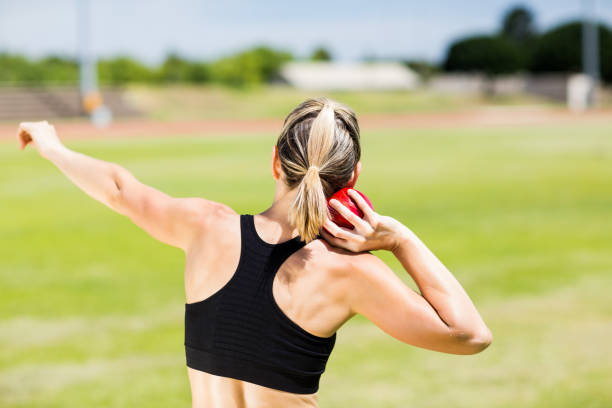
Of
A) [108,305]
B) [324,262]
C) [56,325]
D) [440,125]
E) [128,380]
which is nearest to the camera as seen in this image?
[324,262]

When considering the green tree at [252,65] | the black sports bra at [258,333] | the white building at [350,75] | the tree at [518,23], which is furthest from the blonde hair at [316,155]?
the tree at [518,23]

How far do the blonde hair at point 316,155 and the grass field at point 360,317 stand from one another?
320 cm

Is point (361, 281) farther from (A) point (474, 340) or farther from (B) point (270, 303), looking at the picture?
(A) point (474, 340)

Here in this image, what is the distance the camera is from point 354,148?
6.42ft

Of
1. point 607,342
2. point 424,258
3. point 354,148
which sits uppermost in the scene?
point 354,148

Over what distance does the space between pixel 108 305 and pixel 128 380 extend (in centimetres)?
202

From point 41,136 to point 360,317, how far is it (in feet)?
15.3

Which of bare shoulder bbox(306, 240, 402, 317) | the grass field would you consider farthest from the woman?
the grass field

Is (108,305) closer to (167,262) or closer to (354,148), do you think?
(167,262)

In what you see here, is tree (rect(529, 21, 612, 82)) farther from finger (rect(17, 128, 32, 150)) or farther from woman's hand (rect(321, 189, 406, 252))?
woman's hand (rect(321, 189, 406, 252))

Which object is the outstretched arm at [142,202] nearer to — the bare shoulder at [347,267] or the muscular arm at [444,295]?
the bare shoulder at [347,267]

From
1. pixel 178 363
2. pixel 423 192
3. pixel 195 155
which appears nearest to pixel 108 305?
pixel 178 363

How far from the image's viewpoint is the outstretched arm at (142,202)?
2.13 meters

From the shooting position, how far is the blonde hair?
1.86 m
